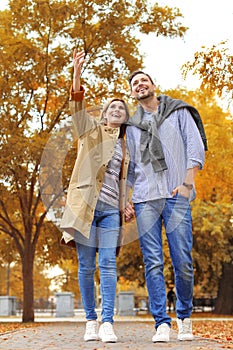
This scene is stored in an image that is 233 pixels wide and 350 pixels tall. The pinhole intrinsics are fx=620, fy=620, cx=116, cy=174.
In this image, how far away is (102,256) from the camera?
5.39m

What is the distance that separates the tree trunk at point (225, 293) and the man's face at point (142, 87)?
2429 centimetres

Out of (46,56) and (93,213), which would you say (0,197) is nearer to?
(46,56)

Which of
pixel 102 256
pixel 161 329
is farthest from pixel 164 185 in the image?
pixel 161 329

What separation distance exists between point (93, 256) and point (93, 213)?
445 mm

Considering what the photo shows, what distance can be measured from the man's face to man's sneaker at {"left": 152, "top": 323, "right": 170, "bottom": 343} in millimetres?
2000

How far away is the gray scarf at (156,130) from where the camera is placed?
528 cm

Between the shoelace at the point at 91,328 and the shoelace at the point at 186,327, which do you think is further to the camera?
the shoelace at the point at 91,328

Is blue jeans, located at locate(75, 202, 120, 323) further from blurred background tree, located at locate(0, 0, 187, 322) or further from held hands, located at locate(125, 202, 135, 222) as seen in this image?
blurred background tree, located at locate(0, 0, 187, 322)

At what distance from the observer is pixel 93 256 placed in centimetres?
555

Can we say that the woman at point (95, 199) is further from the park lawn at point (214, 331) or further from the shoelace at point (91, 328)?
the park lawn at point (214, 331)

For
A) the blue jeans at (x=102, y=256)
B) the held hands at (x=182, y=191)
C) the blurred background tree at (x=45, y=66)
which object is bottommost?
the blue jeans at (x=102, y=256)

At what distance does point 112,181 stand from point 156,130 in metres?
0.60

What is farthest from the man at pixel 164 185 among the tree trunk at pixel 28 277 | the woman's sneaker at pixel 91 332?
the tree trunk at pixel 28 277

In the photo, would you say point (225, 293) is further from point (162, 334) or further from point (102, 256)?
point (162, 334)
